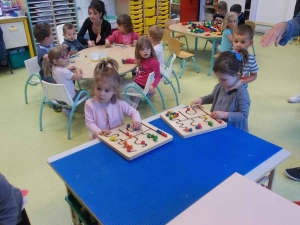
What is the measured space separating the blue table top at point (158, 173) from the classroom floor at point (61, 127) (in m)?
0.74

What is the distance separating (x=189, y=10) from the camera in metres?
6.48

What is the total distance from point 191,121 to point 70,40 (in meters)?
2.29

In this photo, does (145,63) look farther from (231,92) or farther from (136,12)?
(136,12)

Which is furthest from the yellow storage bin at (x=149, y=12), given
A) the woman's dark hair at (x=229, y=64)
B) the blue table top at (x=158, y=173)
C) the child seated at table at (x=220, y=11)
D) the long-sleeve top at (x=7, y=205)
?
the long-sleeve top at (x=7, y=205)

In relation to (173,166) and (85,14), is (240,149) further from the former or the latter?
(85,14)

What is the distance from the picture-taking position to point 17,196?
1084mm

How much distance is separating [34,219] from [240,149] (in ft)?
4.33

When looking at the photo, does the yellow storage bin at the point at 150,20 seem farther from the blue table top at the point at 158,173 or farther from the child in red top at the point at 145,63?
the blue table top at the point at 158,173

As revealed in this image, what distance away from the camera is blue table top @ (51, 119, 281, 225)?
954mm

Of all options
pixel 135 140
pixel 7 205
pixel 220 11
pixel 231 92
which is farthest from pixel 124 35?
pixel 7 205

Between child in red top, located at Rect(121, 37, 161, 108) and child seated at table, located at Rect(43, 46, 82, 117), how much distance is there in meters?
0.49

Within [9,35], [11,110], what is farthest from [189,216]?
[9,35]

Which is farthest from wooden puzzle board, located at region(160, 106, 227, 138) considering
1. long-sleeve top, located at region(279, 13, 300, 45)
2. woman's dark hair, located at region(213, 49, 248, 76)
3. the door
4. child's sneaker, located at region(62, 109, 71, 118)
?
the door

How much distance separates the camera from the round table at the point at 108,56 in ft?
8.05
